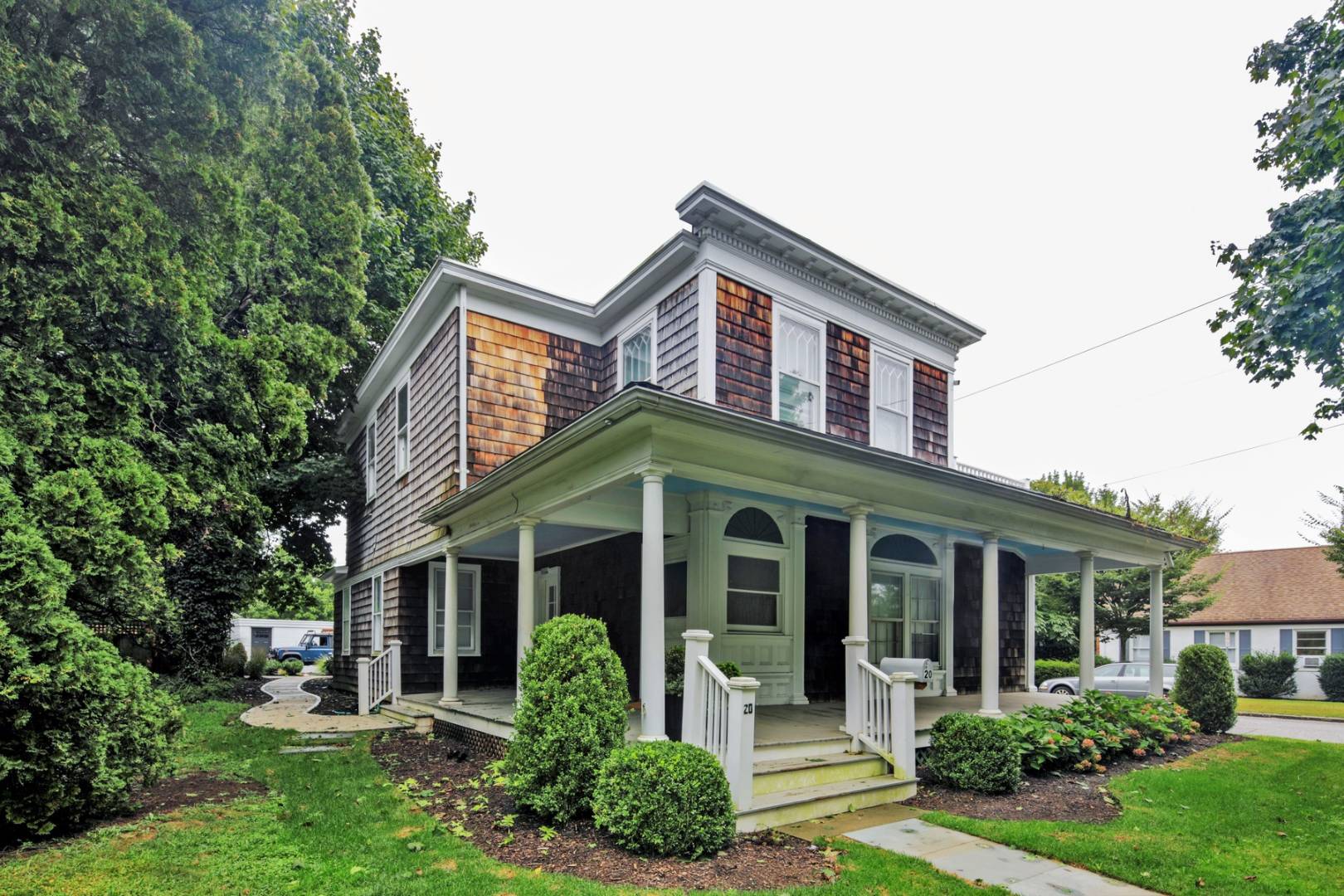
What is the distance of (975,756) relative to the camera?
702 cm

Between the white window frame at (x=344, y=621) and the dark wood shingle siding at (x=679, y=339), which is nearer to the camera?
the dark wood shingle siding at (x=679, y=339)

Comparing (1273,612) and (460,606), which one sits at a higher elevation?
(460,606)

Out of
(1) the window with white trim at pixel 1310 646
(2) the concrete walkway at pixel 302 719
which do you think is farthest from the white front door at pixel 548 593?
(1) the window with white trim at pixel 1310 646

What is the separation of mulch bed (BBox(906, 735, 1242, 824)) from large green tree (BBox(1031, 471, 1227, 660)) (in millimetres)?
14041

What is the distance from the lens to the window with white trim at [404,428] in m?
12.9

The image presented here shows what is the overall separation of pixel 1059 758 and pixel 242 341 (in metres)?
9.85

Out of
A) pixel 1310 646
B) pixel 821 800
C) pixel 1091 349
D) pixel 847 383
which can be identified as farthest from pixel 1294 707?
pixel 821 800

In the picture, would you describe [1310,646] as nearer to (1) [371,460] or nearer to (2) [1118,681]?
(2) [1118,681]

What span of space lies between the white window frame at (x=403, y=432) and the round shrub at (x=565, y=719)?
25.5 feet

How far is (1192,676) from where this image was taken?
11664 millimetres

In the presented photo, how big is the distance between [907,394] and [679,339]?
Answer: 4218 millimetres

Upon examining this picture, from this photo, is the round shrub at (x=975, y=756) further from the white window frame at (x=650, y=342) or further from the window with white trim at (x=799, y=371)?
the white window frame at (x=650, y=342)

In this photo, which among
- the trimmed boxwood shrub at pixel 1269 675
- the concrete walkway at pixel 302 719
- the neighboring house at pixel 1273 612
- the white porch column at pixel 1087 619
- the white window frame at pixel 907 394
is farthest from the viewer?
the neighboring house at pixel 1273 612

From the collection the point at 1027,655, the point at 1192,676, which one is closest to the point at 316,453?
the point at 1027,655
